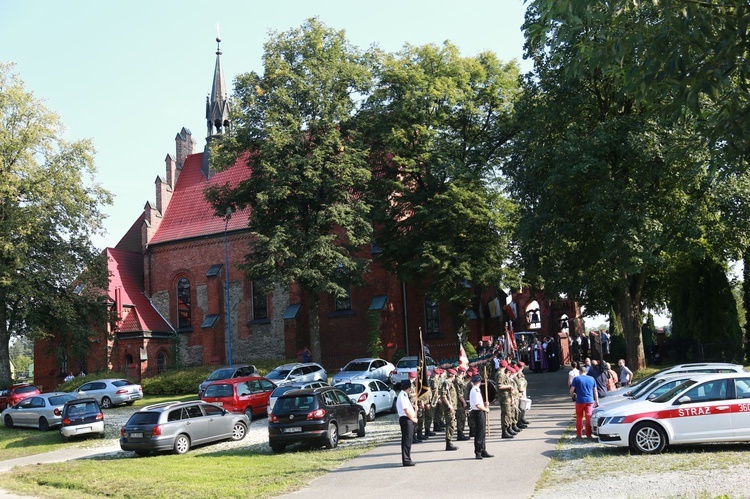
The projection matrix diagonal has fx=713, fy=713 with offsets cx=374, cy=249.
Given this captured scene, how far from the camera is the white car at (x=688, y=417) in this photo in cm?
1330

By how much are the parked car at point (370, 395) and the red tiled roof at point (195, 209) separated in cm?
2453

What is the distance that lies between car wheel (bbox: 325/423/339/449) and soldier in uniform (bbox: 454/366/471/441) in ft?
9.88

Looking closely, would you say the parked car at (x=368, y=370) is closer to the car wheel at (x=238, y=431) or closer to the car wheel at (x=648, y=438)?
the car wheel at (x=238, y=431)

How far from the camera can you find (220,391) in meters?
24.6

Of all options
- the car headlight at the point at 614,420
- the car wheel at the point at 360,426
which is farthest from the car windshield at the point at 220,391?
the car headlight at the point at 614,420

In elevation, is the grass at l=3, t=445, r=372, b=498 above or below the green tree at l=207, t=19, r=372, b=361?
below

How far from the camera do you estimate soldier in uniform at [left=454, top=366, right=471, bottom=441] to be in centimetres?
1688

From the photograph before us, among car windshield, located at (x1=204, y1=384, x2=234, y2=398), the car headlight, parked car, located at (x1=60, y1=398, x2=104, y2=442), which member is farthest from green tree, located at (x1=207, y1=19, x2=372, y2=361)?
the car headlight

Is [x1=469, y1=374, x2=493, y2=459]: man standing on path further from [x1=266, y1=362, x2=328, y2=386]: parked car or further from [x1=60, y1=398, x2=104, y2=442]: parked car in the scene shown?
[x1=266, y1=362, x2=328, y2=386]: parked car

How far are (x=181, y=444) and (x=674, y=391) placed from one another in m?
12.5

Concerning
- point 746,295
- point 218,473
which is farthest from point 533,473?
point 746,295

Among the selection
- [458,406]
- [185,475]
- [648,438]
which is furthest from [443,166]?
[185,475]

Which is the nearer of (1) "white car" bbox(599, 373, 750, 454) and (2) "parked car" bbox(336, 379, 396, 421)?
(1) "white car" bbox(599, 373, 750, 454)

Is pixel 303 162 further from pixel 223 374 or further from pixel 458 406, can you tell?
pixel 458 406
